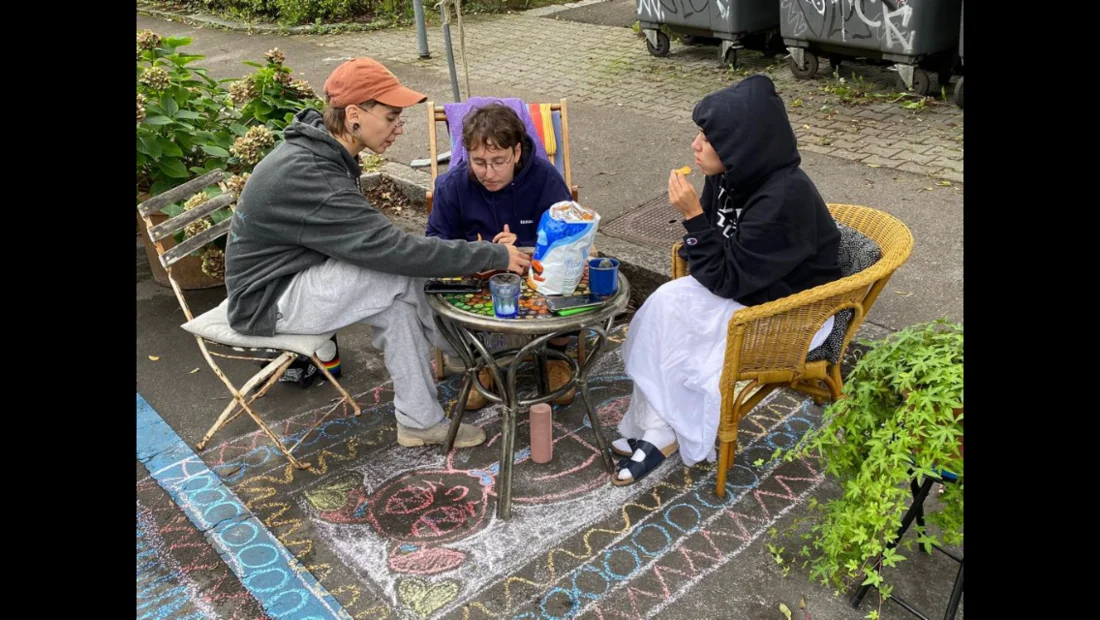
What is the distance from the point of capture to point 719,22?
8.86 meters

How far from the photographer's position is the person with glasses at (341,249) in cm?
346

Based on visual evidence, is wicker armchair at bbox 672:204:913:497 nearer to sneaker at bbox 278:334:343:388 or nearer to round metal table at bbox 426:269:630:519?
round metal table at bbox 426:269:630:519

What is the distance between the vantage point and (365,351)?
15.6 feet

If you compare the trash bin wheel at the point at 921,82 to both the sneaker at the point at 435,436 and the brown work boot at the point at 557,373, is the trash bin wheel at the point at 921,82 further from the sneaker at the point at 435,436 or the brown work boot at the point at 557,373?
the sneaker at the point at 435,436

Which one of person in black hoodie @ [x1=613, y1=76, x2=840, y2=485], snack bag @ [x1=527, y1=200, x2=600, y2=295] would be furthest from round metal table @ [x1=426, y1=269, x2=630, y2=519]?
person in black hoodie @ [x1=613, y1=76, x2=840, y2=485]

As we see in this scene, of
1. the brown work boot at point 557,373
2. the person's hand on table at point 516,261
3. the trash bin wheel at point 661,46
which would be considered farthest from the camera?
the trash bin wheel at point 661,46

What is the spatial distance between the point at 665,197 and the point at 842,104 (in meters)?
2.53

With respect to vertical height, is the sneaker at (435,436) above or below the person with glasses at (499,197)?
below

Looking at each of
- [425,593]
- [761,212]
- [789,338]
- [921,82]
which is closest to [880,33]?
[921,82]

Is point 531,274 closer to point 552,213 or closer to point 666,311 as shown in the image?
point 552,213

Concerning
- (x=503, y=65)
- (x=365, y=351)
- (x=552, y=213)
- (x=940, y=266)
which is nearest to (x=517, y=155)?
(x=552, y=213)

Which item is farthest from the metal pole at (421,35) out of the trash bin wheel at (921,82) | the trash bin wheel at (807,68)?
the trash bin wheel at (921,82)

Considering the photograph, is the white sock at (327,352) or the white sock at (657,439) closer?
the white sock at (657,439)

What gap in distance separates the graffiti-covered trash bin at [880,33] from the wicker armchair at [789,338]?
4505mm
